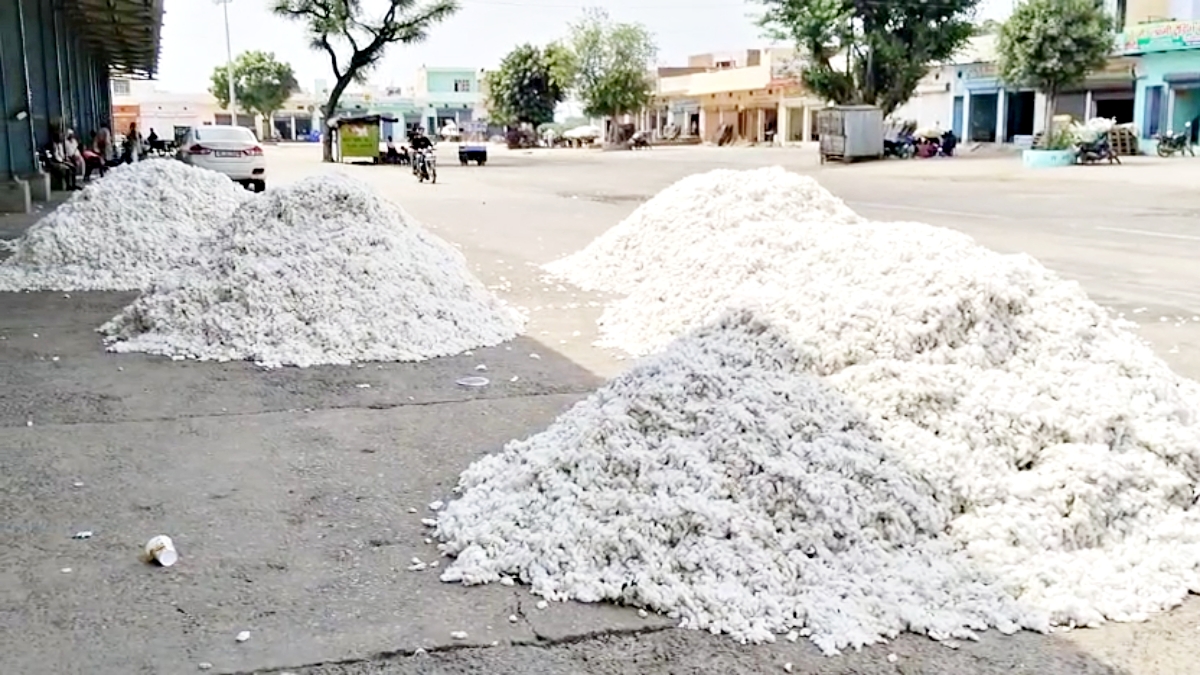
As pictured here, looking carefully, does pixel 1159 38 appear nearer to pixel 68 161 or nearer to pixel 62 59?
pixel 62 59

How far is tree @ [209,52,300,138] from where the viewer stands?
85.1 m

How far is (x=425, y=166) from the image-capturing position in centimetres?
2886

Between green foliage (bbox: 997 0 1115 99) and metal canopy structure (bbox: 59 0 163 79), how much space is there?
27.0 m

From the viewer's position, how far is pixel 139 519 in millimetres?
4152

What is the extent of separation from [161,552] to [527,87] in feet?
223

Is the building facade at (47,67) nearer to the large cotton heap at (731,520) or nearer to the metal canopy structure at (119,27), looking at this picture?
the metal canopy structure at (119,27)

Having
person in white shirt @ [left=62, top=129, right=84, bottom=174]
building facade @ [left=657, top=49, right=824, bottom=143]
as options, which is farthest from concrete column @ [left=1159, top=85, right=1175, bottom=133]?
person in white shirt @ [left=62, top=129, right=84, bottom=174]

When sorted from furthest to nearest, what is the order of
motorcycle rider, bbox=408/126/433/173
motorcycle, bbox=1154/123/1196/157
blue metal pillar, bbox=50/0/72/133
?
Result: motorcycle, bbox=1154/123/1196/157, motorcycle rider, bbox=408/126/433/173, blue metal pillar, bbox=50/0/72/133

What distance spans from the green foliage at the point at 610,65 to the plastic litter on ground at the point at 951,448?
198 ft

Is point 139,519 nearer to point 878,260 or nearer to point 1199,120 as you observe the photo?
point 878,260

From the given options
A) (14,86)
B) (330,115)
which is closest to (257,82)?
(330,115)

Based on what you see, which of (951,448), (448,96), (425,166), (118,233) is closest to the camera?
(951,448)

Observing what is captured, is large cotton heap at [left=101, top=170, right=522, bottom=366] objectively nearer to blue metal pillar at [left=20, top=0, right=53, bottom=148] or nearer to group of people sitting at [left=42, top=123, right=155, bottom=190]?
group of people sitting at [left=42, top=123, right=155, bottom=190]

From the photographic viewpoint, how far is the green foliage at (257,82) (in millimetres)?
85062
